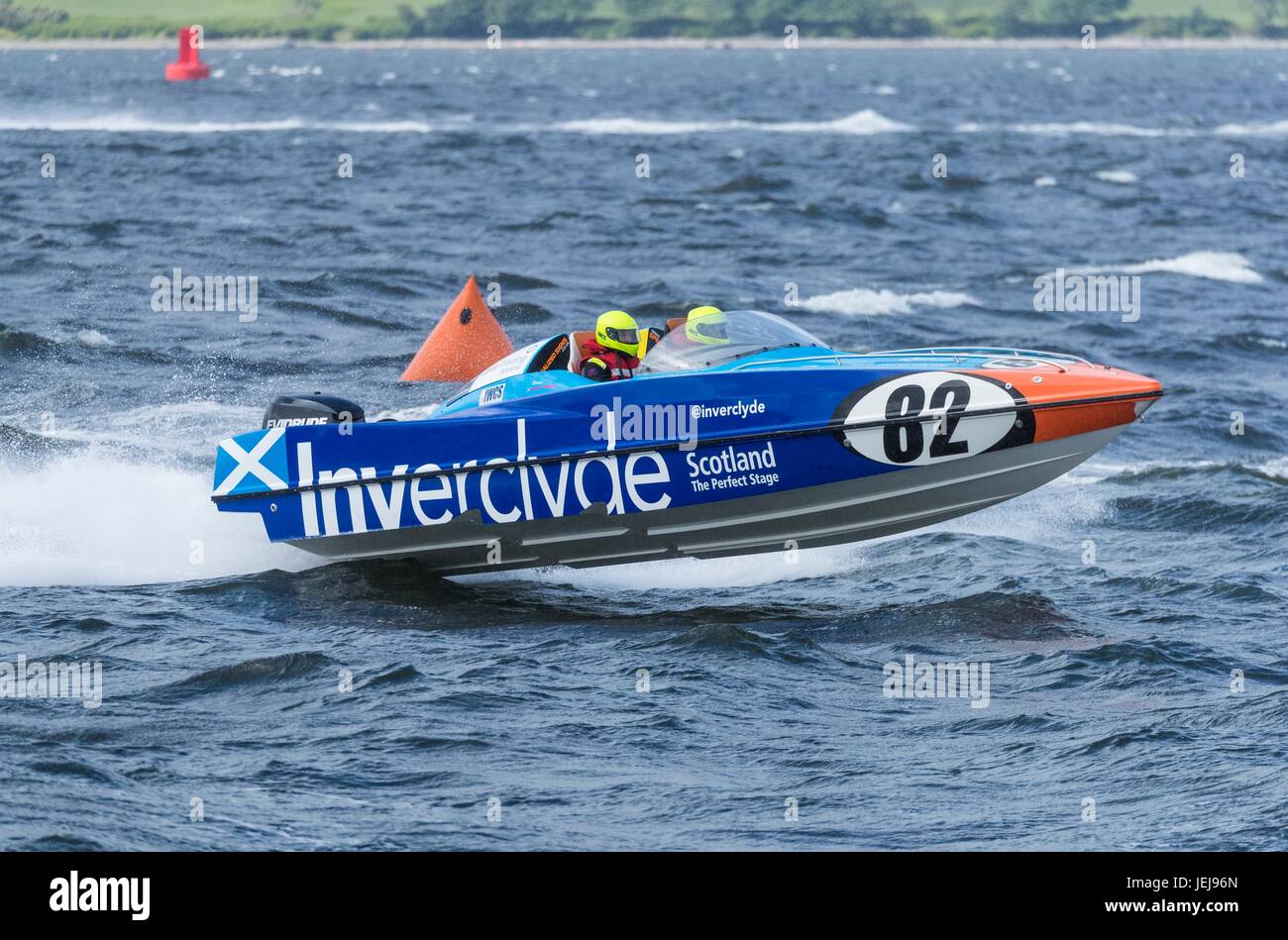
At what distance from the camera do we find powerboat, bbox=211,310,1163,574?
437 inches

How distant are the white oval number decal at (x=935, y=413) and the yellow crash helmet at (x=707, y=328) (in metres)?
1.05

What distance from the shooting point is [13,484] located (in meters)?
13.2

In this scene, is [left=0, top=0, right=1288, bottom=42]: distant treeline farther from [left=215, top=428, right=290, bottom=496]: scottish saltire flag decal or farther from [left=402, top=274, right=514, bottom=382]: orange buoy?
[left=215, top=428, right=290, bottom=496]: scottish saltire flag decal

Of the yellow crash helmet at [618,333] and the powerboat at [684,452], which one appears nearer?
the powerboat at [684,452]

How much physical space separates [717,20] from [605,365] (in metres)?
154

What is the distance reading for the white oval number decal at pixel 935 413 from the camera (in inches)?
435

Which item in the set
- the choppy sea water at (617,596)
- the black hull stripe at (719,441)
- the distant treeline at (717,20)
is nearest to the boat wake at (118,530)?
the choppy sea water at (617,596)

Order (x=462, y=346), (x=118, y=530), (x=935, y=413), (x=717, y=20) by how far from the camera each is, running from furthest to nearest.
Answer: (x=717, y=20), (x=462, y=346), (x=118, y=530), (x=935, y=413)

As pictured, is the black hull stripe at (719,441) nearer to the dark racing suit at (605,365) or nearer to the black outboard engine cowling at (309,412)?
the black outboard engine cowling at (309,412)

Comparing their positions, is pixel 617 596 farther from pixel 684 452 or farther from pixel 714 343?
pixel 714 343

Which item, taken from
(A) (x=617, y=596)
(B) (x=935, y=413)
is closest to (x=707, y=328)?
(B) (x=935, y=413)

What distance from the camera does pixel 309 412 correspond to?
11891 mm

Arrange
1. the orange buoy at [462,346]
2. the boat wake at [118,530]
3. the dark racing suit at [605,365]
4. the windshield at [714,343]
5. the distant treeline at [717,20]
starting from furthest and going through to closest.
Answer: the distant treeline at [717,20]
the orange buoy at [462,346]
the boat wake at [118,530]
the dark racing suit at [605,365]
the windshield at [714,343]

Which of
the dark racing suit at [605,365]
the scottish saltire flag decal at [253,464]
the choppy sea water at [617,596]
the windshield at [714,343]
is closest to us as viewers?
the choppy sea water at [617,596]
